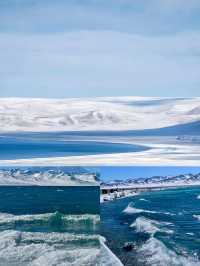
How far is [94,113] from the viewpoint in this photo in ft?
13.9

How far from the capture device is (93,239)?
3490mm

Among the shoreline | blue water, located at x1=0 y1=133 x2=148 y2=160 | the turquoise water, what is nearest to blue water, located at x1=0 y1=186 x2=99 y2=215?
the turquoise water

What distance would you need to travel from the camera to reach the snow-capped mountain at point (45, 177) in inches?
143

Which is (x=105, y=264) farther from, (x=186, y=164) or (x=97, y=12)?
(x=97, y=12)

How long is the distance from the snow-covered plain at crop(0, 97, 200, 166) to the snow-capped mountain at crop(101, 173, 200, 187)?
284 mm

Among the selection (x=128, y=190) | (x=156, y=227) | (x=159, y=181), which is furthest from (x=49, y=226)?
(x=159, y=181)

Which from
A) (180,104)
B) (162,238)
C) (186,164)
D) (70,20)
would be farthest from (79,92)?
(162,238)

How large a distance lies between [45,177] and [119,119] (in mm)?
944

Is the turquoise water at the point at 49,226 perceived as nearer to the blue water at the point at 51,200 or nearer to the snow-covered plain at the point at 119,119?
the blue water at the point at 51,200

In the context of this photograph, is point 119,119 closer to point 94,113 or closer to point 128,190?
point 94,113

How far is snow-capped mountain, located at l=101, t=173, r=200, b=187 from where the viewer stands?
369cm

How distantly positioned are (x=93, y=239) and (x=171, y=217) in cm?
63

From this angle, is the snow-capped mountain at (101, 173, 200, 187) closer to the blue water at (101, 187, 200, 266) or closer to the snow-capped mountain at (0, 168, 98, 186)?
the blue water at (101, 187, 200, 266)

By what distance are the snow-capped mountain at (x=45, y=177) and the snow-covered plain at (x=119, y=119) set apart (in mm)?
334
